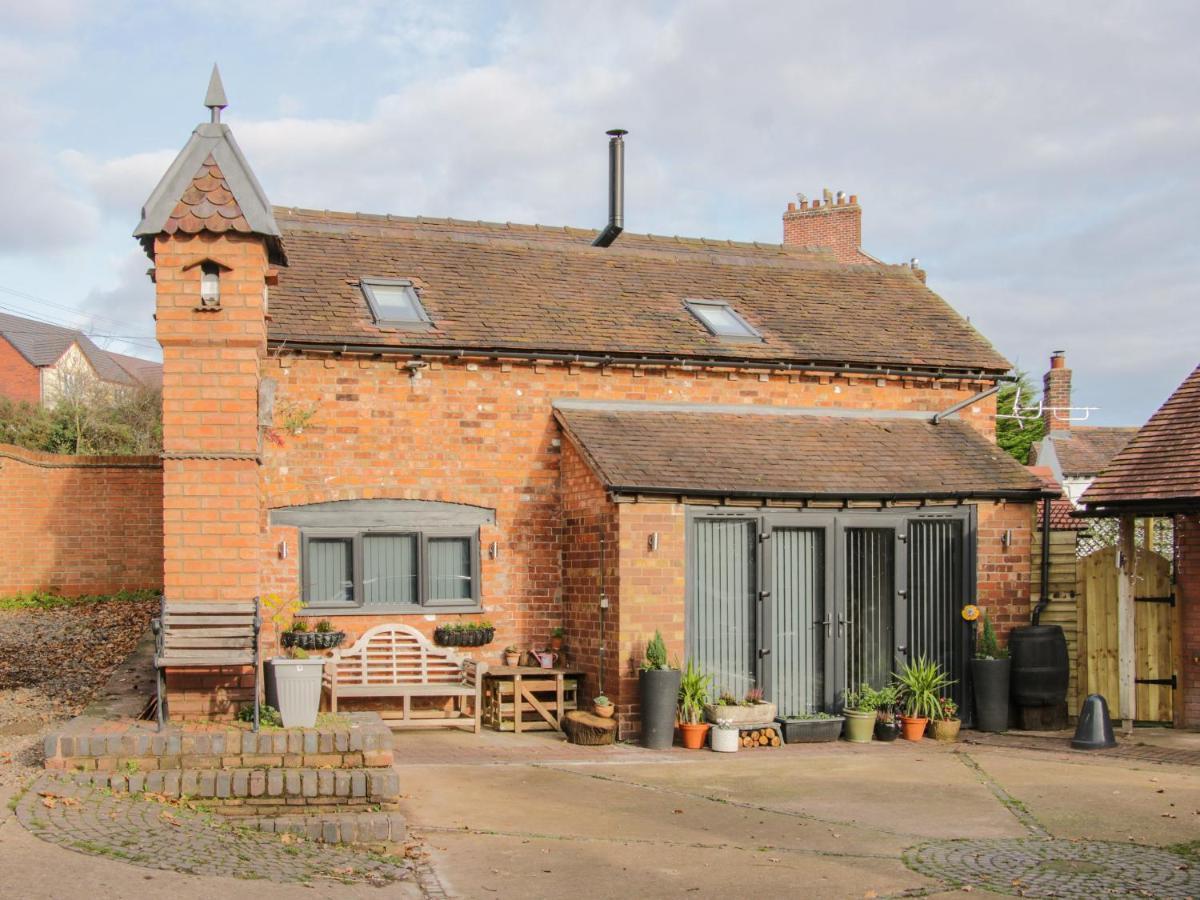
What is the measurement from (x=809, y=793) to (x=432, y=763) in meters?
3.42

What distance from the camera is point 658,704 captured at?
1279 cm

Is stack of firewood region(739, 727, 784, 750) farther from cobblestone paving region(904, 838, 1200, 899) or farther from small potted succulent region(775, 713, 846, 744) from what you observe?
cobblestone paving region(904, 838, 1200, 899)

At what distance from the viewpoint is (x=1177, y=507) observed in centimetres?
1349

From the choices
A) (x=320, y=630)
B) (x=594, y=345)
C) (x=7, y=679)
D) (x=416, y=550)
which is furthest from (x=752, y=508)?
(x=7, y=679)

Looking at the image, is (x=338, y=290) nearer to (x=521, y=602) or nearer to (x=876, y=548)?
(x=521, y=602)

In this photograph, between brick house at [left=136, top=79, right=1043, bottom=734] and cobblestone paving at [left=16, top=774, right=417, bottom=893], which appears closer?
cobblestone paving at [left=16, top=774, right=417, bottom=893]

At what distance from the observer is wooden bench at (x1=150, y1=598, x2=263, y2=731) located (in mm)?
9172

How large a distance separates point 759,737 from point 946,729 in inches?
84.2

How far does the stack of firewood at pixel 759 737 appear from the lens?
13156 millimetres

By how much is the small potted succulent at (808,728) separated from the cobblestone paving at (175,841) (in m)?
6.50

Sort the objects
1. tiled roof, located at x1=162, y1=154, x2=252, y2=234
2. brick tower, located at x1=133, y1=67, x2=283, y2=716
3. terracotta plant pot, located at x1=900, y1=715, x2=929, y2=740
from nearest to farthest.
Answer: brick tower, located at x1=133, y1=67, x2=283, y2=716 → tiled roof, located at x1=162, y1=154, x2=252, y2=234 → terracotta plant pot, located at x1=900, y1=715, x2=929, y2=740

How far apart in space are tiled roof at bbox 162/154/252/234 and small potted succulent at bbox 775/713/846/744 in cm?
753

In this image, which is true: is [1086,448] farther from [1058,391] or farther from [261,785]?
[261,785]

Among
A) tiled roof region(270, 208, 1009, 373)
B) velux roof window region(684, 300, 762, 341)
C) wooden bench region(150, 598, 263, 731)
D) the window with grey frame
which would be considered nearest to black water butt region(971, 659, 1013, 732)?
tiled roof region(270, 208, 1009, 373)
